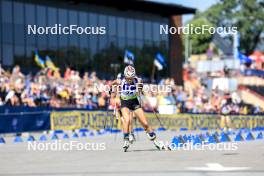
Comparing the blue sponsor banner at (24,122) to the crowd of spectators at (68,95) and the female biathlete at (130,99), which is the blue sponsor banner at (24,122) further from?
the female biathlete at (130,99)

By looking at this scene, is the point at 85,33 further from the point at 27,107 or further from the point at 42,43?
the point at 27,107

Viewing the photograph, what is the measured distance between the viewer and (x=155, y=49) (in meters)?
54.6

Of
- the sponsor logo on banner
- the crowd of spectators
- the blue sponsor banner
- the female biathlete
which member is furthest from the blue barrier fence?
the female biathlete

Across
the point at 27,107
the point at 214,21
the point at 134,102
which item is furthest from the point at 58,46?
the point at 214,21

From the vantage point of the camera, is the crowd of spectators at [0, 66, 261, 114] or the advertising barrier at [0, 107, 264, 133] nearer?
the advertising barrier at [0, 107, 264, 133]

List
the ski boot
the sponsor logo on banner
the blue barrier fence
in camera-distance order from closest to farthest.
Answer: the ski boot, the blue barrier fence, the sponsor logo on banner

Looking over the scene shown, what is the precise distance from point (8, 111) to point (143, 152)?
1202 centimetres

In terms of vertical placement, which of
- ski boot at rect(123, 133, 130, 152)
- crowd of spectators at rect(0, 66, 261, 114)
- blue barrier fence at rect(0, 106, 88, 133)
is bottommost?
Answer: ski boot at rect(123, 133, 130, 152)

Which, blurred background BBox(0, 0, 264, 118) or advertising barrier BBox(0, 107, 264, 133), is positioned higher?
blurred background BBox(0, 0, 264, 118)

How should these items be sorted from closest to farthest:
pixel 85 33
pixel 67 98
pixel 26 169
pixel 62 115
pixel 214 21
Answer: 1. pixel 26 169
2. pixel 62 115
3. pixel 67 98
4. pixel 85 33
5. pixel 214 21

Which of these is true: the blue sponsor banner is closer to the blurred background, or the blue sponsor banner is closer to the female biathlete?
the blurred background

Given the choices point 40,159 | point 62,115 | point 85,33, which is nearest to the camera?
point 40,159

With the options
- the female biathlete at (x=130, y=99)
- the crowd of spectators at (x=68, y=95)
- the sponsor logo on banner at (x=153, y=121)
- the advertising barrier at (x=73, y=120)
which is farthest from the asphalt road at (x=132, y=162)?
the crowd of spectators at (x=68, y=95)

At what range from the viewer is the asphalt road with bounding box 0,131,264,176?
11.5m
